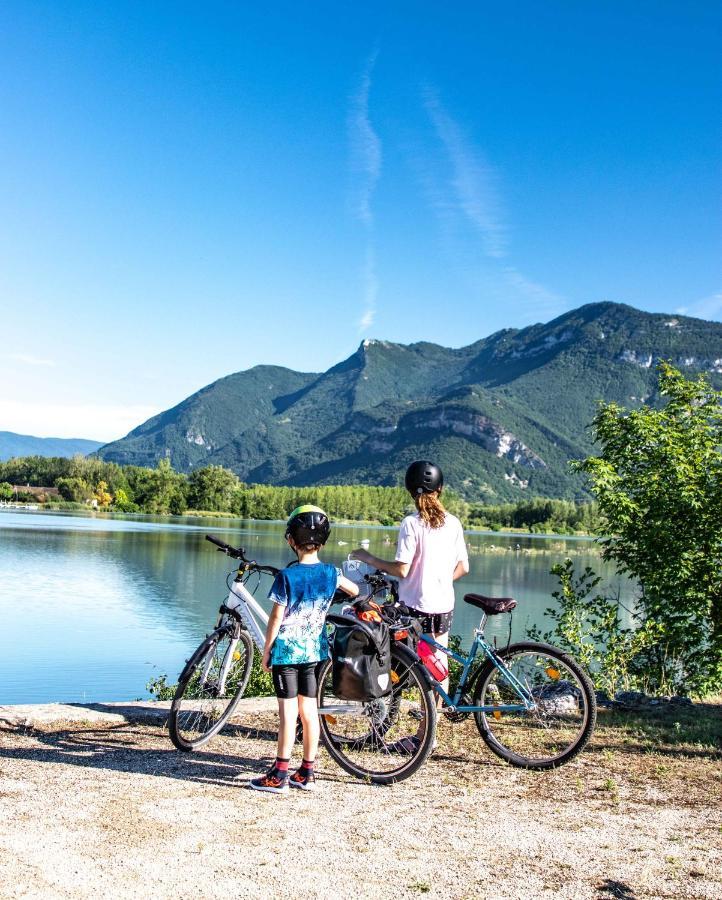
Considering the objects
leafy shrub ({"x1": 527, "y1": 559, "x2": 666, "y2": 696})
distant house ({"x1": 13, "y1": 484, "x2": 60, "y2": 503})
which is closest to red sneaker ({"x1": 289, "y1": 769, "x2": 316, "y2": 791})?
leafy shrub ({"x1": 527, "y1": 559, "x2": 666, "y2": 696})

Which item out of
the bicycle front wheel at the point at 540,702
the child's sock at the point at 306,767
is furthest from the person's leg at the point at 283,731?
the bicycle front wheel at the point at 540,702

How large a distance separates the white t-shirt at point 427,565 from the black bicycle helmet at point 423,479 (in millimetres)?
209

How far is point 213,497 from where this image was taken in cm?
13812

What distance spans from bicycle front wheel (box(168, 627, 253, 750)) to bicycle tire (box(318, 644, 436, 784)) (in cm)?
86

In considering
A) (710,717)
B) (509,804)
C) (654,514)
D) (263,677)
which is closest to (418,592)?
(509,804)

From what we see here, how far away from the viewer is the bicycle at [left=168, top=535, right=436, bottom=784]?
5.23m

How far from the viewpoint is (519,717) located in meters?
5.70

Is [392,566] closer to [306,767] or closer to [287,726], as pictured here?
[287,726]

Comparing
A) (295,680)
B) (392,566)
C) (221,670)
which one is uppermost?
(392,566)

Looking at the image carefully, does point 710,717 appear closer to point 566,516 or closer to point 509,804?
point 509,804

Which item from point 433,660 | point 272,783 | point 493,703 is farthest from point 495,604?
point 272,783

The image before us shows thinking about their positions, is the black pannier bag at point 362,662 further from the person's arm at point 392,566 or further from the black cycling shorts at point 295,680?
the person's arm at point 392,566

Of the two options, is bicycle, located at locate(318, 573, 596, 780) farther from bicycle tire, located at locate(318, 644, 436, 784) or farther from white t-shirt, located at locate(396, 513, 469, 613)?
white t-shirt, located at locate(396, 513, 469, 613)

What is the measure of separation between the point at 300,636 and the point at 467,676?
56.1 inches
